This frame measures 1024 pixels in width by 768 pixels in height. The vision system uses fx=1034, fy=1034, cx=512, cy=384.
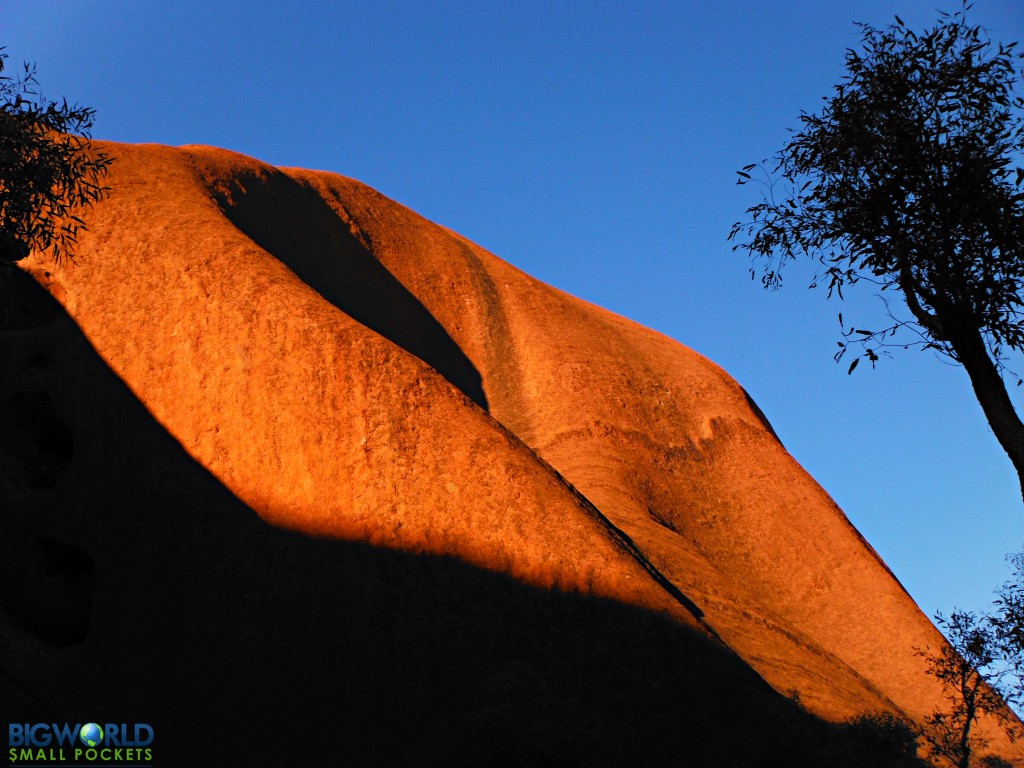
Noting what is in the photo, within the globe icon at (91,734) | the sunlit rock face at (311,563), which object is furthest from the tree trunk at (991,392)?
the globe icon at (91,734)

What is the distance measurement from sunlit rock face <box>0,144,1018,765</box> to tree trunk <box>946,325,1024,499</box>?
8.97 m

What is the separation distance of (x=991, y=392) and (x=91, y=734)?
49.9ft

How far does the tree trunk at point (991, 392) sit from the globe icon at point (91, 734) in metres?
14.7

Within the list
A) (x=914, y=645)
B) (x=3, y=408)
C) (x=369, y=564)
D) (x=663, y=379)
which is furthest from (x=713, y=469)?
(x=3, y=408)

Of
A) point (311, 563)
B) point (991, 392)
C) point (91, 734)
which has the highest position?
point (311, 563)

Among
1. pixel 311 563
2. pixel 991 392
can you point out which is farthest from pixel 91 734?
pixel 991 392

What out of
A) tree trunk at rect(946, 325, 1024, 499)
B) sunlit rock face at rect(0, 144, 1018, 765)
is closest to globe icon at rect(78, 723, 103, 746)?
sunlit rock face at rect(0, 144, 1018, 765)

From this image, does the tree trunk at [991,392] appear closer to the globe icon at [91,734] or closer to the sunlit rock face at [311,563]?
the sunlit rock face at [311,563]

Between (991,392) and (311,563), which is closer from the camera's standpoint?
(991,392)

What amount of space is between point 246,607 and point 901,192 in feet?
47.0

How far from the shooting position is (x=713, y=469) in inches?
1475

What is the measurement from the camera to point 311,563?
2125cm

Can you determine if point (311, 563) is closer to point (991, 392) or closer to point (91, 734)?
point (91, 734)

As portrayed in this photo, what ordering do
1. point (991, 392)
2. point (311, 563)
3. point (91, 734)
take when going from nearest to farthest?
point (991, 392) < point (91, 734) < point (311, 563)
